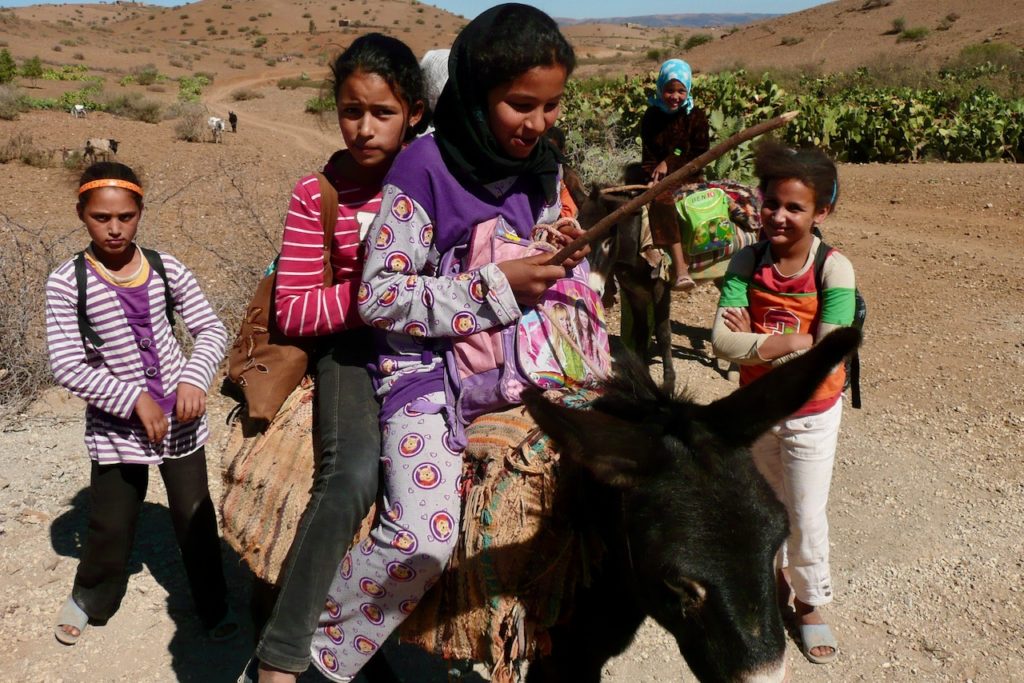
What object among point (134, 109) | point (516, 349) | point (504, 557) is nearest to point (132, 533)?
point (504, 557)

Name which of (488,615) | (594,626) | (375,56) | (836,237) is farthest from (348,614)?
(836,237)

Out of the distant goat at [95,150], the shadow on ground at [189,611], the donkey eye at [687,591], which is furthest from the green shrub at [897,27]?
the donkey eye at [687,591]

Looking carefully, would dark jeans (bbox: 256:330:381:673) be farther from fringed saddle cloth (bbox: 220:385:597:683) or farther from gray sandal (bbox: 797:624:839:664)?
gray sandal (bbox: 797:624:839:664)

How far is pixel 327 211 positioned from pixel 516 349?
840 mm

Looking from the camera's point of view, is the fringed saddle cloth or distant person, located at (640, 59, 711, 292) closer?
the fringed saddle cloth

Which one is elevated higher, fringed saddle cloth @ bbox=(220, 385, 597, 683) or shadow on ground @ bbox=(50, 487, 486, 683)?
fringed saddle cloth @ bbox=(220, 385, 597, 683)

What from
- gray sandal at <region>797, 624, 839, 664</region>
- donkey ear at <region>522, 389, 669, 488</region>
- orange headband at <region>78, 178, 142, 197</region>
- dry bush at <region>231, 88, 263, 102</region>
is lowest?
gray sandal at <region>797, 624, 839, 664</region>

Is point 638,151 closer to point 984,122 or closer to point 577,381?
point 984,122

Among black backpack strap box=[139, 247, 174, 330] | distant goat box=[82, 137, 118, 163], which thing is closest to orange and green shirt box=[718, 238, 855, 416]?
black backpack strap box=[139, 247, 174, 330]

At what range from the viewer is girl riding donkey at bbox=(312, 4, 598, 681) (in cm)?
227

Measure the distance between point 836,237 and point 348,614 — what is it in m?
10.5

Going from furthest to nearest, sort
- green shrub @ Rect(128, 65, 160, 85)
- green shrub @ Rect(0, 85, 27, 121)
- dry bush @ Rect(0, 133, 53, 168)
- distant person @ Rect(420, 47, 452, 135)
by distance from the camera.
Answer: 1. green shrub @ Rect(128, 65, 160, 85)
2. green shrub @ Rect(0, 85, 27, 121)
3. dry bush @ Rect(0, 133, 53, 168)
4. distant person @ Rect(420, 47, 452, 135)

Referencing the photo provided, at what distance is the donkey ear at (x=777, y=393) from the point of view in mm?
1931

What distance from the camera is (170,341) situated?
12.1ft
